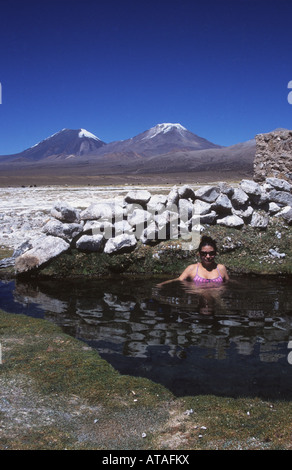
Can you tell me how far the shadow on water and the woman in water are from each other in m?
0.26

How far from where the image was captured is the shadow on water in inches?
212

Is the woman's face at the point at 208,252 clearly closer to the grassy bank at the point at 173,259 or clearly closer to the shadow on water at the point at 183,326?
the shadow on water at the point at 183,326

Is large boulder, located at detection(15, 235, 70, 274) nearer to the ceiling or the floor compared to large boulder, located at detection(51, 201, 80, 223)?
nearer to the floor

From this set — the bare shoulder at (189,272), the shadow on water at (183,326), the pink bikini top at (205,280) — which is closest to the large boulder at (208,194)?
the shadow on water at (183,326)

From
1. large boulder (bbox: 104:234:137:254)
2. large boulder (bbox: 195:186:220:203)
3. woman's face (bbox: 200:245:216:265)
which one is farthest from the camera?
large boulder (bbox: 195:186:220:203)

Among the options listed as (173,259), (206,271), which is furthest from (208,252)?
(173,259)

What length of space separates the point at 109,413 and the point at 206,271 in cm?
557

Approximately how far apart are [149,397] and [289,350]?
8.72ft

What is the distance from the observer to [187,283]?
9.52 m

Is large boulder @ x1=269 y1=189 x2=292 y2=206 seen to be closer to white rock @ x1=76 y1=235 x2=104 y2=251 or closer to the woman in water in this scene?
the woman in water

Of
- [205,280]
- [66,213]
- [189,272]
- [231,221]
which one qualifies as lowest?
[205,280]

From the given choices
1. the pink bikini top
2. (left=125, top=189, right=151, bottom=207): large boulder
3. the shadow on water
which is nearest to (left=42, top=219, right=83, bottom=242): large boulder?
the shadow on water

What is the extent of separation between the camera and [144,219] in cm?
1153

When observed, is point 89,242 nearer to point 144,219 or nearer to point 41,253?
point 41,253
